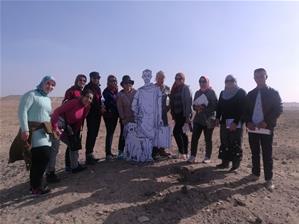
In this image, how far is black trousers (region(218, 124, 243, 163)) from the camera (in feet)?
26.2

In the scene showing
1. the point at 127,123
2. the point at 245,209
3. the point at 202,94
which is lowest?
the point at 245,209

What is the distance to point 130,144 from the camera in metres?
8.36

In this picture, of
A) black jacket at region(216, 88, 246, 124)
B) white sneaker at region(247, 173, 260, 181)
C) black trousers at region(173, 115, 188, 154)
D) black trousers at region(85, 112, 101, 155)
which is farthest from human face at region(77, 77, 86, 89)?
white sneaker at region(247, 173, 260, 181)

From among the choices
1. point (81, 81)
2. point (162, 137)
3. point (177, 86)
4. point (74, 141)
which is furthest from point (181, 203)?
point (81, 81)

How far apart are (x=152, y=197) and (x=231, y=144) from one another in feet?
7.52

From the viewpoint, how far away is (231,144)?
8039 millimetres

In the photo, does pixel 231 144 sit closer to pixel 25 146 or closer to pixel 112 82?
pixel 112 82

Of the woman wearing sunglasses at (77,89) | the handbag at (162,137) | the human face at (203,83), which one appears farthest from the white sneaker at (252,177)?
the woman wearing sunglasses at (77,89)

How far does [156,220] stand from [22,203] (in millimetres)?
2376

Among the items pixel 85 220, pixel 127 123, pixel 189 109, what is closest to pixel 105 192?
pixel 85 220

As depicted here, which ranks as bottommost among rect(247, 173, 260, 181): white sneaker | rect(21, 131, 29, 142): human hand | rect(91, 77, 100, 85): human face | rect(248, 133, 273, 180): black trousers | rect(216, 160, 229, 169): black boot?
rect(247, 173, 260, 181): white sneaker

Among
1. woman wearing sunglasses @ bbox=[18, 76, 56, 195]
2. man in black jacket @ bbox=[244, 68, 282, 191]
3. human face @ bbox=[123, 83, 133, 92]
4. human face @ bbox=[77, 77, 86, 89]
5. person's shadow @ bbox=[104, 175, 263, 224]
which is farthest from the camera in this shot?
human face @ bbox=[123, 83, 133, 92]

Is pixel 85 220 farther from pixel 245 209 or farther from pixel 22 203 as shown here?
pixel 245 209

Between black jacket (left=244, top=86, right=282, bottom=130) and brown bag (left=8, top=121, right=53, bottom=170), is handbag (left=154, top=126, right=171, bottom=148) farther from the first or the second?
brown bag (left=8, top=121, right=53, bottom=170)
